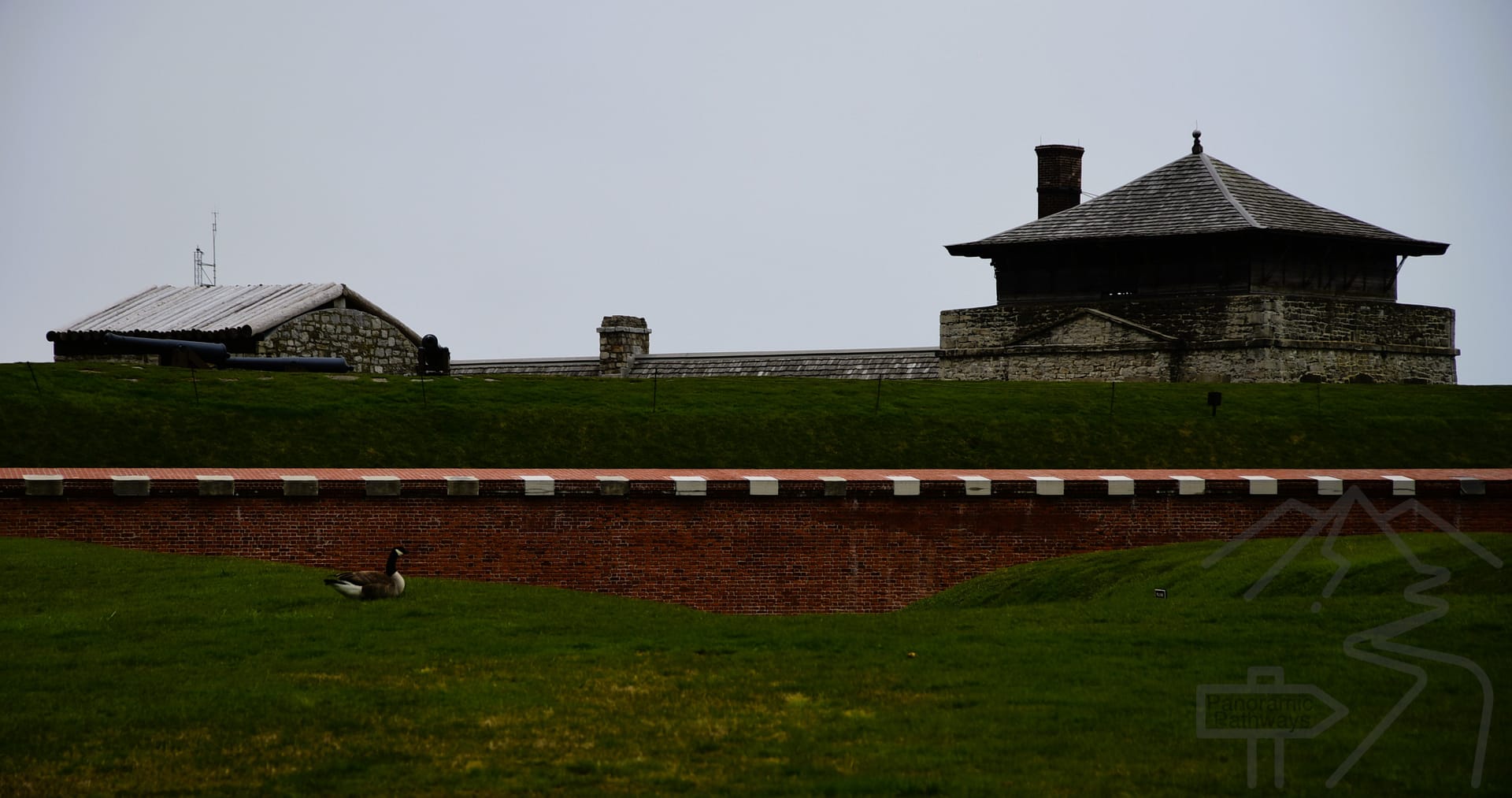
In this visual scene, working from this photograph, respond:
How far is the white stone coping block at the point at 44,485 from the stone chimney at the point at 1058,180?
115 ft

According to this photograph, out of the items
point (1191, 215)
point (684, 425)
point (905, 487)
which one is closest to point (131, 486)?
point (905, 487)

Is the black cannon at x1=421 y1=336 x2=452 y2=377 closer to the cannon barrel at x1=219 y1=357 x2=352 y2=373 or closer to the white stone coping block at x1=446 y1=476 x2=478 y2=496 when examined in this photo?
the cannon barrel at x1=219 y1=357 x2=352 y2=373

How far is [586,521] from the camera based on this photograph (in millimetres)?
18766

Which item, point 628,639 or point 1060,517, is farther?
point 1060,517

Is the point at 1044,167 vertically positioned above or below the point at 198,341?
above

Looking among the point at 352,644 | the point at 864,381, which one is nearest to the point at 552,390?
the point at 864,381

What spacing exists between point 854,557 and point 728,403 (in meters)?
8.64

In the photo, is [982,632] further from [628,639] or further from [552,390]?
[552,390]

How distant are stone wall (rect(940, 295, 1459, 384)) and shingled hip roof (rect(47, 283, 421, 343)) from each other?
15.0 metres

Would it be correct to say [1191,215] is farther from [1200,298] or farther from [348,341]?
[348,341]

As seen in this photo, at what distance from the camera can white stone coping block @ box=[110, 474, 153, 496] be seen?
1784 cm

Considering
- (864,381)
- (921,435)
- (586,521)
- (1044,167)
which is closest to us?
(586,521)

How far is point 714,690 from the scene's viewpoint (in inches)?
411

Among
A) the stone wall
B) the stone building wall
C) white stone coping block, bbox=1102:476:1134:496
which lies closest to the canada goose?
white stone coping block, bbox=1102:476:1134:496
